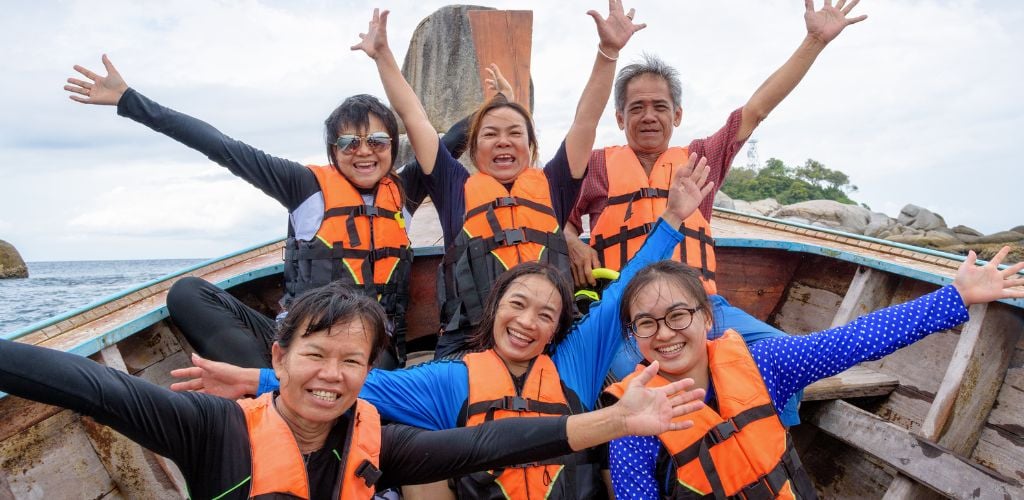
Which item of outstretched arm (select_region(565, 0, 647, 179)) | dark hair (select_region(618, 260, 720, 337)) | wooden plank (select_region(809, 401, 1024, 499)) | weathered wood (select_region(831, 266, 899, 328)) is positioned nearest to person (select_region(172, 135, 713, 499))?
dark hair (select_region(618, 260, 720, 337))

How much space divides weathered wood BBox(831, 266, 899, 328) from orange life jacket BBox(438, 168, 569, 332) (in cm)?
183

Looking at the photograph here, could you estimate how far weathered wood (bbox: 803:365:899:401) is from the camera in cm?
296

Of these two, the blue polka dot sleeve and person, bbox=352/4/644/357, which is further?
person, bbox=352/4/644/357

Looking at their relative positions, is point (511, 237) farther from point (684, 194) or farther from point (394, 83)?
point (394, 83)

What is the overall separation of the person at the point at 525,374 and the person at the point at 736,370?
0.71 feet

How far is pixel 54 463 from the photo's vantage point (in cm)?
231

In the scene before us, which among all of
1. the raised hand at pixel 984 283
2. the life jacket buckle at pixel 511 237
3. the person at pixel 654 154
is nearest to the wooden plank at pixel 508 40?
the person at pixel 654 154

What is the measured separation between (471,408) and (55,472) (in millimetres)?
1558

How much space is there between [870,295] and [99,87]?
159 inches

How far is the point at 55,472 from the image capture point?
2303 millimetres

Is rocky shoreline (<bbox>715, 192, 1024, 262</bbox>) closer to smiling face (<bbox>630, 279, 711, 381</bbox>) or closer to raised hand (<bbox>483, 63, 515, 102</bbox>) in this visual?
raised hand (<bbox>483, 63, 515, 102</bbox>)

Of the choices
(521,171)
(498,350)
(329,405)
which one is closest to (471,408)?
(498,350)

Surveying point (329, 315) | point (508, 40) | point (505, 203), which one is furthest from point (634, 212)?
point (508, 40)

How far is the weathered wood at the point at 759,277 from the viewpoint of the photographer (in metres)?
4.36
